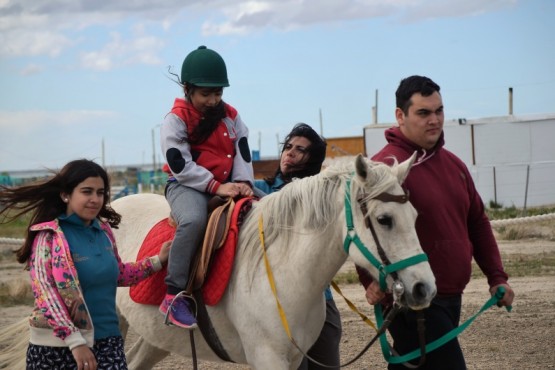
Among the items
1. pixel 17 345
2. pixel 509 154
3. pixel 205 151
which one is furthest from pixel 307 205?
pixel 509 154

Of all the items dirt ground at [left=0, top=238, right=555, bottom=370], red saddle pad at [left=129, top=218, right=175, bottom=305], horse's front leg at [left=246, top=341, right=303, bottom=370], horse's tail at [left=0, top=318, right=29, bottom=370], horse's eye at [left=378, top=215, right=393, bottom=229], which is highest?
horse's eye at [left=378, top=215, right=393, bottom=229]

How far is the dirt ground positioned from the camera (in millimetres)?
6367

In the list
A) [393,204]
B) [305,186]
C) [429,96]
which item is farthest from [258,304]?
[429,96]

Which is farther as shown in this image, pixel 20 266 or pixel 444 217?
pixel 20 266

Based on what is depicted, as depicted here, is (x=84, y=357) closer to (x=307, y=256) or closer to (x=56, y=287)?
(x=56, y=287)

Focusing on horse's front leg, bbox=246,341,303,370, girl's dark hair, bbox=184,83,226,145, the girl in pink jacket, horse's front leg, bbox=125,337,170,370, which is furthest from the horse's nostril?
horse's front leg, bbox=125,337,170,370

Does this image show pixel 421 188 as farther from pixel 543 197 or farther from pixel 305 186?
pixel 543 197

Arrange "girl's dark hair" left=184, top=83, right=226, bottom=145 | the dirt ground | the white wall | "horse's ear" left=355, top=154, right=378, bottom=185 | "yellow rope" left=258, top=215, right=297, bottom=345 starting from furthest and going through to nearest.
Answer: the white wall, the dirt ground, "girl's dark hair" left=184, top=83, right=226, bottom=145, "yellow rope" left=258, top=215, right=297, bottom=345, "horse's ear" left=355, top=154, right=378, bottom=185

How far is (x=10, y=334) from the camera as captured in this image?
5180 mm

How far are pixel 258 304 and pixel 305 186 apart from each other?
2.23ft

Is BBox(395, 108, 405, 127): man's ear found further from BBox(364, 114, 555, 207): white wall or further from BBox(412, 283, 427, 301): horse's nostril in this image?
BBox(364, 114, 555, 207): white wall

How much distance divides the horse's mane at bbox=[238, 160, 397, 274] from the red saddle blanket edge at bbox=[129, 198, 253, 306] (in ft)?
0.27

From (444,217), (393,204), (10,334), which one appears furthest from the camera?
(10,334)

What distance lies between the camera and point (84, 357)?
3379 mm
